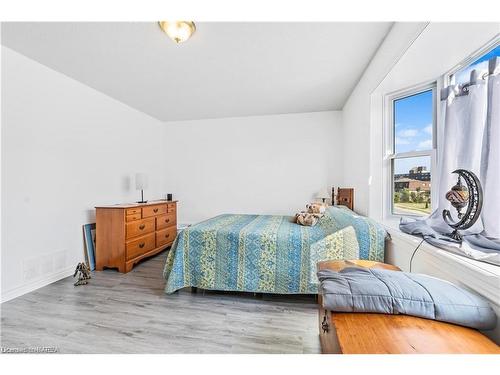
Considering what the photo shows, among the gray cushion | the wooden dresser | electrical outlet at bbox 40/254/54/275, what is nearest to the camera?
the gray cushion

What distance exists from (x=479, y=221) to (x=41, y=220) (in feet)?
12.8

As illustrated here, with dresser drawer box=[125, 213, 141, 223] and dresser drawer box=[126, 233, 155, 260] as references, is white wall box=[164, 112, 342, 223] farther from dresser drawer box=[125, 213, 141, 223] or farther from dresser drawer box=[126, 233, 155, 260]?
dresser drawer box=[125, 213, 141, 223]

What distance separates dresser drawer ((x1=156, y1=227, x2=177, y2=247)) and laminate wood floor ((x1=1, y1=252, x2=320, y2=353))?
1142 millimetres

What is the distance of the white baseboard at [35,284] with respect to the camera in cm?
205

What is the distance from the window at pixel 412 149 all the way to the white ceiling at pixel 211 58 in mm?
648

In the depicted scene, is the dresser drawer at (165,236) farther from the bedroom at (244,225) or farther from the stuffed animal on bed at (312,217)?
the stuffed animal on bed at (312,217)

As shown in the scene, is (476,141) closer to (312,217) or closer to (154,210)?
(312,217)

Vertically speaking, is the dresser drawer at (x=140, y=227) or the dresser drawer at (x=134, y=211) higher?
the dresser drawer at (x=134, y=211)

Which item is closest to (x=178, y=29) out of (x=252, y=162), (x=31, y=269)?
(x=252, y=162)

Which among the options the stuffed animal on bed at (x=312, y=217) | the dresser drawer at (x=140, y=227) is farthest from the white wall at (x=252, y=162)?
the stuffed animal on bed at (x=312, y=217)

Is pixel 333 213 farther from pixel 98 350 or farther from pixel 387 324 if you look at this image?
pixel 98 350

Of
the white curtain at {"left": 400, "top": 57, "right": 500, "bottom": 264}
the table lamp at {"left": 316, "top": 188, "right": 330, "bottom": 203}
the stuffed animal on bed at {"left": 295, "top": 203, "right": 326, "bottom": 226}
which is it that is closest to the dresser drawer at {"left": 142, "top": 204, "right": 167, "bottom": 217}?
the stuffed animal on bed at {"left": 295, "top": 203, "right": 326, "bottom": 226}

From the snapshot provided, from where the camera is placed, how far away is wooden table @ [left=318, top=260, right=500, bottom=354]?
666 millimetres
